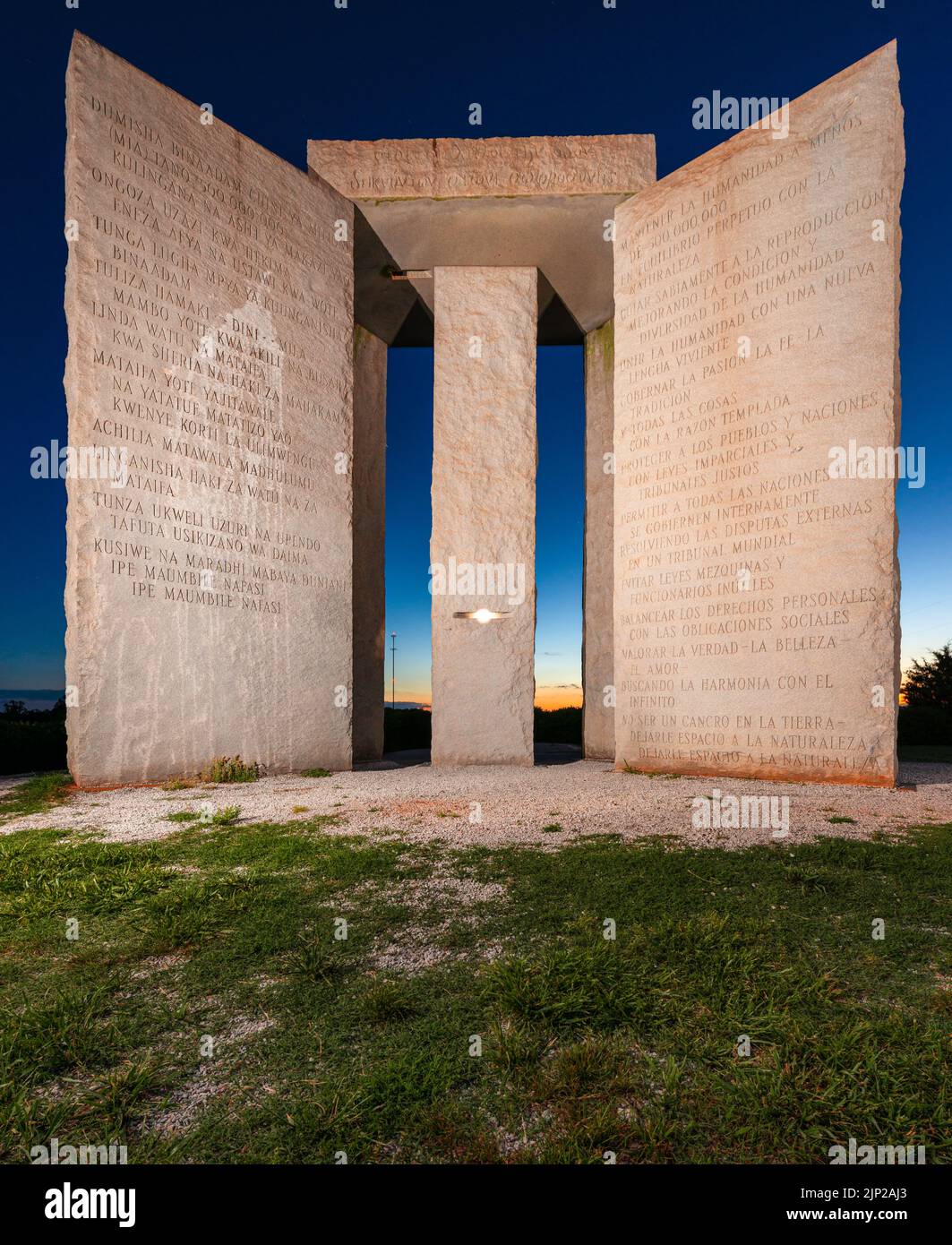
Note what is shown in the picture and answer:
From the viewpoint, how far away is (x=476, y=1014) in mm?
2654

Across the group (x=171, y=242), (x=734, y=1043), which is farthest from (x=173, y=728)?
(x=734, y=1043)

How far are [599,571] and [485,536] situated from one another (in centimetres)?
299

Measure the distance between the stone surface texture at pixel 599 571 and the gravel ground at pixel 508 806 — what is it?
434cm

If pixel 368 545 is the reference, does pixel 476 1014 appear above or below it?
below

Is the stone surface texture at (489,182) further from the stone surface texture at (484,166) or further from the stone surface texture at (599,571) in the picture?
the stone surface texture at (599,571)

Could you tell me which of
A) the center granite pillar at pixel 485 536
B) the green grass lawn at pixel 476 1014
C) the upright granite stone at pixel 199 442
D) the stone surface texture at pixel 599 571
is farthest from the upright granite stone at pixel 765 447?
the green grass lawn at pixel 476 1014

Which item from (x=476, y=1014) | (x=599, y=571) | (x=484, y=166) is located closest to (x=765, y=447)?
(x=599, y=571)

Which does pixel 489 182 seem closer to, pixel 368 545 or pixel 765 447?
pixel 765 447

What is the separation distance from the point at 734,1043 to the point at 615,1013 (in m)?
0.43

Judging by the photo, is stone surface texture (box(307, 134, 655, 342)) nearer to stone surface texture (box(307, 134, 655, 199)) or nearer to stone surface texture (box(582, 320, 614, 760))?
stone surface texture (box(307, 134, 655, 199))

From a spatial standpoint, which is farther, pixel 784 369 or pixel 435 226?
pixel 435 226

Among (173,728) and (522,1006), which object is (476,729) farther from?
(522,1006)

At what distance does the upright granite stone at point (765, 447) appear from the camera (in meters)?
8.88
